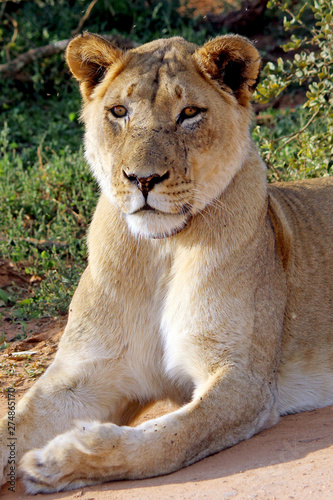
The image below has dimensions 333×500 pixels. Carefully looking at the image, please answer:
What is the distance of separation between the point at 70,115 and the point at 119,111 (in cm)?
413

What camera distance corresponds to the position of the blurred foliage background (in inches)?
191

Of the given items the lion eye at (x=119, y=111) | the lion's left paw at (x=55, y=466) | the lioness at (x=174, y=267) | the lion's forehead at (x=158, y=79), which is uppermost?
the lion's forehead at (x=158, y=79)

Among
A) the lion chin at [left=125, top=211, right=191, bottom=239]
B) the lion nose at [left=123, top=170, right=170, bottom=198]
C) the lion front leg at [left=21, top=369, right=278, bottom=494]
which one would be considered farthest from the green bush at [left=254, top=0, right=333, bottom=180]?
the lion front leg at [left=21, top=369, right=278, bottom=494]

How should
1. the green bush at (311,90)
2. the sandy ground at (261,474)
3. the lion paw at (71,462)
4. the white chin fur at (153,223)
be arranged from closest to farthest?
the sandy ground at (261,474) → the lion paw at (71,462) → the white chin fur at (153,223) → the green bush at (311,90)

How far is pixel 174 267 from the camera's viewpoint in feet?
10.2

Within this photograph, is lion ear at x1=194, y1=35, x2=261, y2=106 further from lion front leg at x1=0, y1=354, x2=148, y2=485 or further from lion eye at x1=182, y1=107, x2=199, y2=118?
lion front leg at x1=0, y1=354, x2=148, y2=485

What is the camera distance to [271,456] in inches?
108

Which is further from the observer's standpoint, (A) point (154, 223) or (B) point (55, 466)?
(A) point (154, 223)

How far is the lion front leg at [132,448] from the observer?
8.55 ft

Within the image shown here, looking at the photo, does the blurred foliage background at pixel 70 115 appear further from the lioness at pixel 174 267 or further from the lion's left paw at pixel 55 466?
the lion's left paw at pixel 55 466

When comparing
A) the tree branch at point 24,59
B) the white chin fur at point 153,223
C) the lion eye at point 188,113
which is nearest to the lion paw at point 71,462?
the white chin fur at point 153,223

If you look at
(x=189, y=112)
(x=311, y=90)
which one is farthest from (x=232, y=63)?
(x=311, y=90)

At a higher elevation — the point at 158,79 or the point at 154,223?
the point at 158,79

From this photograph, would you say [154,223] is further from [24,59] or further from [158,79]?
[24,59]
